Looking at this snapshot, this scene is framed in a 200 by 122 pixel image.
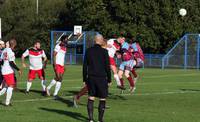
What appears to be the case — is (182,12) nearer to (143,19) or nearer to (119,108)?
(143,19)

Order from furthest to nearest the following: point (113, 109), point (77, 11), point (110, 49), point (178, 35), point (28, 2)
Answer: point (28, 2), point (77, 11), point (178, 35), point (110, 49), point (113, 109)

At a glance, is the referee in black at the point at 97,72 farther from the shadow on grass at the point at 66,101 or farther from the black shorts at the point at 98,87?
the shadow on grass at the point at 66,101

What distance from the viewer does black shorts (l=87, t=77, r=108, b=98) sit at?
516 inches

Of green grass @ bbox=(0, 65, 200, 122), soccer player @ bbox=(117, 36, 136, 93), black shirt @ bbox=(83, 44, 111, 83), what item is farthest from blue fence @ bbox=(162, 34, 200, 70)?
black shirt @ bbox=(83, 44, 111, 83)

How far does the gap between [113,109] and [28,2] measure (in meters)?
66.3

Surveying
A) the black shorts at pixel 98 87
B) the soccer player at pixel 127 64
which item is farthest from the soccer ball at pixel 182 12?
the black shorts at pixel 98 87

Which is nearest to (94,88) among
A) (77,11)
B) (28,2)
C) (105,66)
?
(105,66)

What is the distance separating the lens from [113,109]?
15.7 metres

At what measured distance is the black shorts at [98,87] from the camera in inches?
516

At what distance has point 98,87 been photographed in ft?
43.0

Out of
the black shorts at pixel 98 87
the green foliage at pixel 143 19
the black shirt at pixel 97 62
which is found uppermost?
the green foliage at pixel 143 19

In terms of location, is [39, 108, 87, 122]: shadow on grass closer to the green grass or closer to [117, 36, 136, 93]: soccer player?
the green grass

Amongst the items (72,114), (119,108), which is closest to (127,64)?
(119,108)

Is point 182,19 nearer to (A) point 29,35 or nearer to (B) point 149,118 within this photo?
(A) point 29,35
